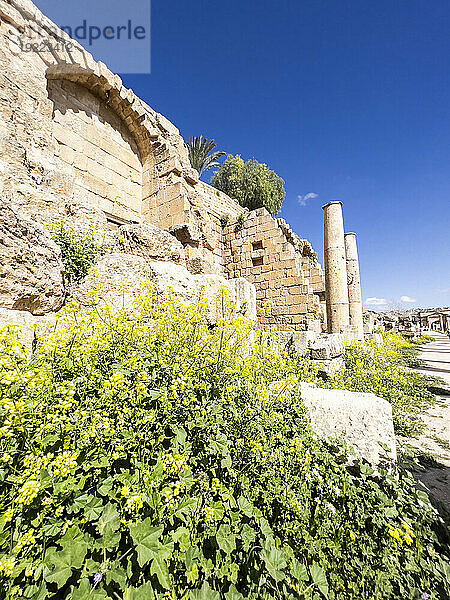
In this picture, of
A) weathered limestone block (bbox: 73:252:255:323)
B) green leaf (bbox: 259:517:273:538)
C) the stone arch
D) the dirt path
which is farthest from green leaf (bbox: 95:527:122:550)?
the stone arch

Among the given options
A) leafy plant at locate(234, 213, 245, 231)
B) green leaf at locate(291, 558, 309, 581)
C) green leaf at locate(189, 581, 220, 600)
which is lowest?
green leaf at locate(291, 558, 309, 581)

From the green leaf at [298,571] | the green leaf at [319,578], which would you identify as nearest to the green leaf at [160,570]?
the green leaf at [298,571]

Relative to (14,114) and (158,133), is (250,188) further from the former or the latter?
(14,114)

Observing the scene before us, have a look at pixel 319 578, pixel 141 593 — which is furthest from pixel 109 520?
pixel 319 578

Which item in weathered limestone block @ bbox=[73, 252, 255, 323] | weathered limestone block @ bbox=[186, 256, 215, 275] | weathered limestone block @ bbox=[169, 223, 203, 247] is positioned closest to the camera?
weathered limestone block @ bbox=[73, 252, 255, 323]

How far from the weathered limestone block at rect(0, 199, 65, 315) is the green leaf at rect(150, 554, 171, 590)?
7.77 feet

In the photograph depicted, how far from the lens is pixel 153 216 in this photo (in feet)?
25.3

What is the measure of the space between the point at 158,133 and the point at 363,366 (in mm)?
9192

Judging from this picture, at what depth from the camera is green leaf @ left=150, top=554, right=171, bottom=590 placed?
3.57 ft

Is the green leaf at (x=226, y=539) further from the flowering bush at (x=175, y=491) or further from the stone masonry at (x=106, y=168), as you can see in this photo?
the stone masonry at (x=106, y=168)

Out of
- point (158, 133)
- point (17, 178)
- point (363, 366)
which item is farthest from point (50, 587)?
point (158, 133)

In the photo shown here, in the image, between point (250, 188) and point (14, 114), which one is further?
point (250, 188)

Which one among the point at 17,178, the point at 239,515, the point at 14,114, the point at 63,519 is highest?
the point at 14,114

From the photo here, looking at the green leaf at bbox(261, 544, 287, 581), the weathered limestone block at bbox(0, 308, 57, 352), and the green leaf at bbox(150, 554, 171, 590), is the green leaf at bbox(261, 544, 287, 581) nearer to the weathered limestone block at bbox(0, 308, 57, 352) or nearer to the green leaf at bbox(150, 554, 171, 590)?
the green leaf at bbox(150, 554, 171, 590)
